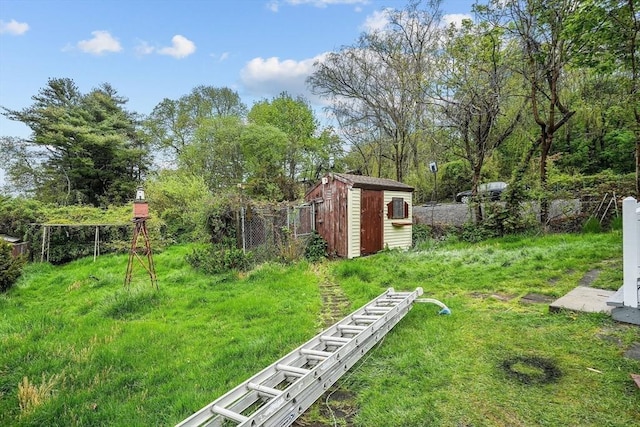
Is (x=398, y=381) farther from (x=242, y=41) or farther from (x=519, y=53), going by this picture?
(x=242, y=41)

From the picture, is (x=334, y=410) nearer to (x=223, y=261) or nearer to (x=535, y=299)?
(x=535, y=299)

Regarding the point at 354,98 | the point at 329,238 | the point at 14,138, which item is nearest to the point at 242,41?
the point at 354,98

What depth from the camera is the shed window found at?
1038 cm

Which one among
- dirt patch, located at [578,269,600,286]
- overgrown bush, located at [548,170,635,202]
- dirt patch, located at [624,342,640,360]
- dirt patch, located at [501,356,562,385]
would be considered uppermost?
overgrown bush, located at [548,170,635,202]

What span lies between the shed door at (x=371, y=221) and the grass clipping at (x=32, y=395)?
762 cm

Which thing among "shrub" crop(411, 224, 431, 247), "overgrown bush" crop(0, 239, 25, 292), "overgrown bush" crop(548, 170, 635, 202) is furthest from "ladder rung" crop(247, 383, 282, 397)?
"overgrown bush" crop(548, 170, 635, 202)

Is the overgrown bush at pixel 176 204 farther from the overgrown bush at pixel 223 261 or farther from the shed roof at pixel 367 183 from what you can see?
the shed roof at pixel 367 183

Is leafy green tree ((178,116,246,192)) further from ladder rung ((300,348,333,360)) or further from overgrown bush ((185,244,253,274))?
ladder rung ((300,348,333,360))

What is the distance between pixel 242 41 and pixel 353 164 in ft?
37.6

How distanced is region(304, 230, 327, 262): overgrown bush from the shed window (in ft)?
7.58

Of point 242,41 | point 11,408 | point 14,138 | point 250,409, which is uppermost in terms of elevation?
point 242,41

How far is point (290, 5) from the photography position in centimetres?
1037

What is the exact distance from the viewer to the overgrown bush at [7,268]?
724 centimetres

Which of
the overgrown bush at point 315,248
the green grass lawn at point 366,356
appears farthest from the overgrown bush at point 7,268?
the overgrown bush at point 315,248
